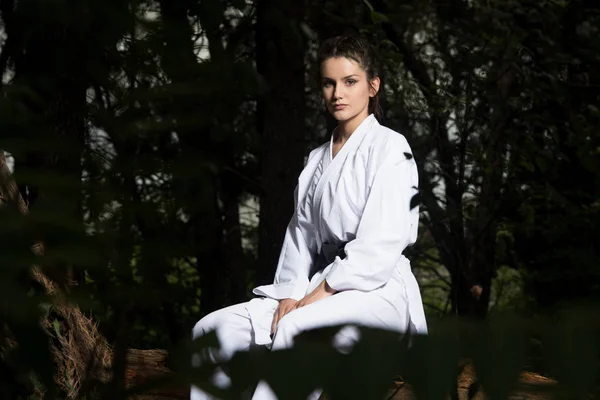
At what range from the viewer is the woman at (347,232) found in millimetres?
2961

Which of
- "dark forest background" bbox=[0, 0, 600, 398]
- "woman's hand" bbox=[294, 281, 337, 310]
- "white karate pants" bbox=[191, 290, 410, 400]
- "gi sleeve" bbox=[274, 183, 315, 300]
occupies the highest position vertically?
"dark forest background" bbox=[0, 0, 600, 398]

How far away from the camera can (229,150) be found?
123 centimetres

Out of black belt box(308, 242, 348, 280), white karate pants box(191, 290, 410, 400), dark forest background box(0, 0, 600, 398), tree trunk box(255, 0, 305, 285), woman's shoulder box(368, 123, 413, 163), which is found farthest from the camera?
tree trunk box(255, 0, 305, 285)

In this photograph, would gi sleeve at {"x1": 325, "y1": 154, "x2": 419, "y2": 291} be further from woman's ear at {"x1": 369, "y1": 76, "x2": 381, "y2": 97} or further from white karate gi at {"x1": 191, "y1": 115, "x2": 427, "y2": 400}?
woman's ear at {"x1": 369, "y1": 76, "x2": 381, "y2": 97}

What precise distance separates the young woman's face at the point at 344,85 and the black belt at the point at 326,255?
A: 43 cm

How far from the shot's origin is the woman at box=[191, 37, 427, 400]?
2961 mm

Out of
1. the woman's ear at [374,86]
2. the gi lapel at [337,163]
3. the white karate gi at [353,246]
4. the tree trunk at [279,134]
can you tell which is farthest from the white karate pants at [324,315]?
the tree trunk at [279,134]

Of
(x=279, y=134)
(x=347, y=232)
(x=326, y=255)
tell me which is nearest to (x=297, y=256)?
(x=326, y=255)

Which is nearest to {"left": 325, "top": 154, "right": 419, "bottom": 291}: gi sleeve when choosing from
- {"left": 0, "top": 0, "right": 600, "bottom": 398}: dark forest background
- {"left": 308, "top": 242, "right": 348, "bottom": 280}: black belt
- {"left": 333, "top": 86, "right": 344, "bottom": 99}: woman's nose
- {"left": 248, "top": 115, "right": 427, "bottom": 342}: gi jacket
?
{"left": 248, "top": 115, "right": 427, "bottom": 342}: gi jacket

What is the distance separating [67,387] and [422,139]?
3.13 meters

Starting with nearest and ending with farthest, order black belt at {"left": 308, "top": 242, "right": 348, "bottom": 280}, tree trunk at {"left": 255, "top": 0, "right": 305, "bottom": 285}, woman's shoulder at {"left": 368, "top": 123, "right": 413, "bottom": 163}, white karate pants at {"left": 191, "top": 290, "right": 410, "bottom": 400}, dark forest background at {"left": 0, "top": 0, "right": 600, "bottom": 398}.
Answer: dark forest background at {"left": 0, "top": 0, "right": 600, "bottom": 398} → white karate pants at {"left": 191, "top": 290, "right": 410, "bottom": 400} → woman's shoulder at {"left": 368, "top": 123, "right": 413, "bottom": 163} → black belt at {"left": 308, "top": 242, "right": 348, "bottom": 280} → tree trunk at {"left": 255, "top": 0, "right": 305, "bottom": 285}

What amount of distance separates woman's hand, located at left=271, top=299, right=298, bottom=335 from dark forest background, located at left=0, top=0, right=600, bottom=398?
15.3 inches

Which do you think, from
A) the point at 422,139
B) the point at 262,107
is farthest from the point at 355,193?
the point at 422,139

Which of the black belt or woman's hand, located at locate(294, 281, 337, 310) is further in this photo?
the black belt
